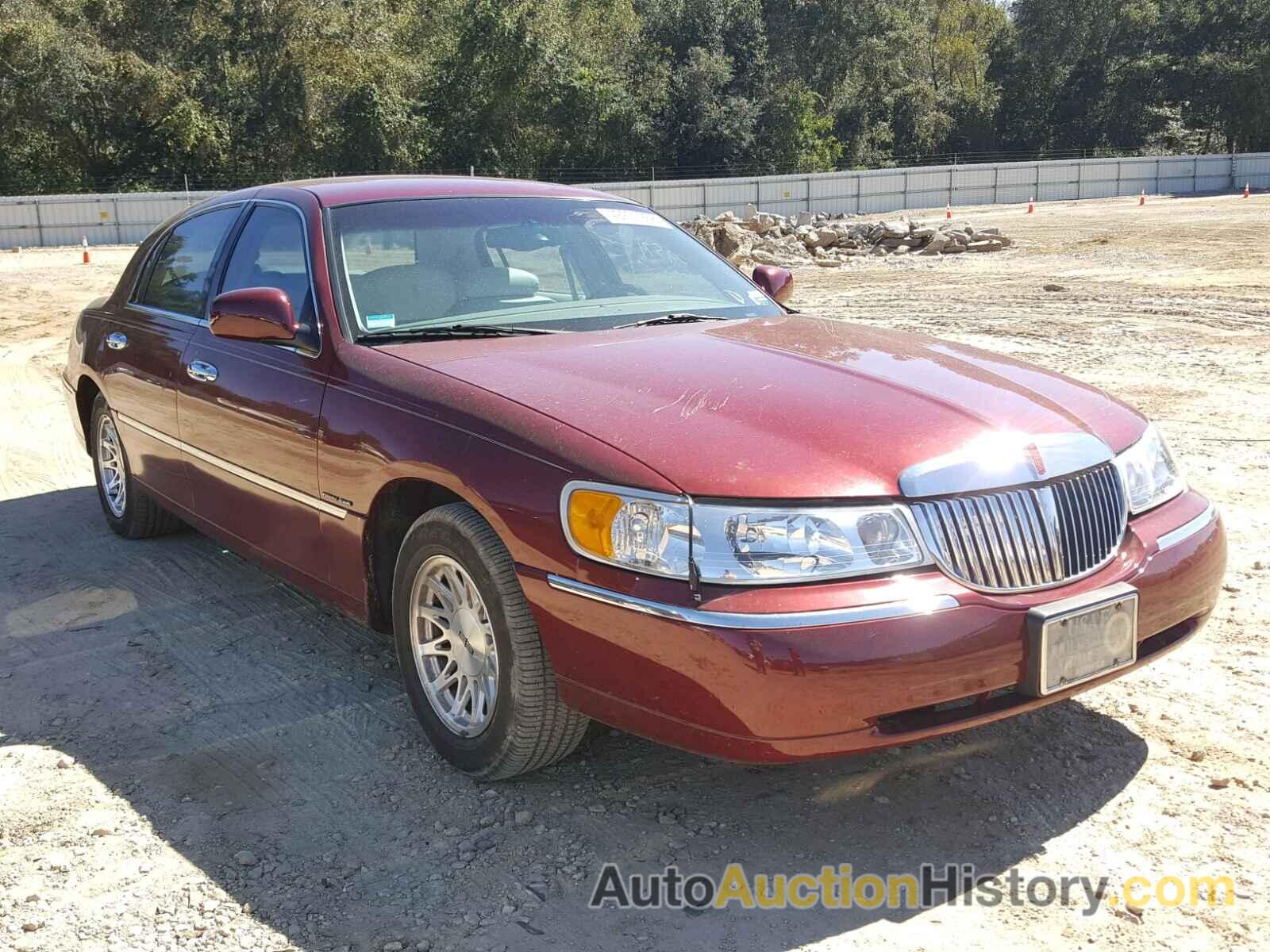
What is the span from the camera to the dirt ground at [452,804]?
2859 millimetres

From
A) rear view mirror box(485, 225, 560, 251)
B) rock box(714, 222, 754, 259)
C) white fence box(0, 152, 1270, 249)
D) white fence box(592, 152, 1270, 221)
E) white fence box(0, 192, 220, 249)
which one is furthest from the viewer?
white fence box(592, 152, 1270, 221)

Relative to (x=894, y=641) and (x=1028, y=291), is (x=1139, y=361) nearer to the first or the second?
(x=1028, y=291)

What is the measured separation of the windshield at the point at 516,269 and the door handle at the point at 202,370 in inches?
31.5

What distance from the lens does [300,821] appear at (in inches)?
132

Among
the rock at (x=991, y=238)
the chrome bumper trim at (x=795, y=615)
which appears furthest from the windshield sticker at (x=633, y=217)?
the rock at (x=991, y=238)

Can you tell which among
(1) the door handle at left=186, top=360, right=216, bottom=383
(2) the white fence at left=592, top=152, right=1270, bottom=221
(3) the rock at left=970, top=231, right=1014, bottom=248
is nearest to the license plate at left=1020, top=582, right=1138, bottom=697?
(1) the door handle at left=186, top=360, right=216, bottom=383

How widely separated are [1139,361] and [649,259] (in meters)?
7.46

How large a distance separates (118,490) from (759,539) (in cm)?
430

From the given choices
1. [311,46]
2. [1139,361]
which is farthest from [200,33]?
[1139,361]

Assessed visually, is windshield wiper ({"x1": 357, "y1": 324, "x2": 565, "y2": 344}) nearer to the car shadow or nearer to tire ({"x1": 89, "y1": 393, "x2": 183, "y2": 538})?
the car shadow

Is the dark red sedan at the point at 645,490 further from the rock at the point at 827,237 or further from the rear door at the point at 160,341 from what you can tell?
the rock at the point at 827,237

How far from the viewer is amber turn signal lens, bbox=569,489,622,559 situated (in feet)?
9.70

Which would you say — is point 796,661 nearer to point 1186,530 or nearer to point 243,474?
point 1186,530

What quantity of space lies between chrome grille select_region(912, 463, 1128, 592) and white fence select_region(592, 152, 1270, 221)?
32418mm
